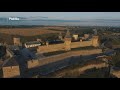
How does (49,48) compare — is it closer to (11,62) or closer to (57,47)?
(57,47)

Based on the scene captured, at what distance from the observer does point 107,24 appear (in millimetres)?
5172

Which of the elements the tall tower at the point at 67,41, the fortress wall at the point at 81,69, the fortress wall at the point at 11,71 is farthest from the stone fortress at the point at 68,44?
the fortress wall at the point at 11,71

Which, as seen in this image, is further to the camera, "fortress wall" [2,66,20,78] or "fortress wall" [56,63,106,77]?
"fortress wall" [56,63,106,77]

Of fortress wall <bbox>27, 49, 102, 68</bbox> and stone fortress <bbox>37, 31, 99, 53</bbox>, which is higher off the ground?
stone fortress <bbox>37, 31, 99, 53</bbox>

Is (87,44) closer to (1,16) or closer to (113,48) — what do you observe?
(113,48)

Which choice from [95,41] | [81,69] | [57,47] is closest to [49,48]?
[57,47]

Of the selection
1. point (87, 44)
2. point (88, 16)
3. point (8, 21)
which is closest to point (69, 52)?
point (87, 44)

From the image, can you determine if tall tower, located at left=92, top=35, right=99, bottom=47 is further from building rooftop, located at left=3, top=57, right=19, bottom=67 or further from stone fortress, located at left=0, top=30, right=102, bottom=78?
building rooftop, located at left=3, top=57, right=19, bottom=67

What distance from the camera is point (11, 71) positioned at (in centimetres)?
503

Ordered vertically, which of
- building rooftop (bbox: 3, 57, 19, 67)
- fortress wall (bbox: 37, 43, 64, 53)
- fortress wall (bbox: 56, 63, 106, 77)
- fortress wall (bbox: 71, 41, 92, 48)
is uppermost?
fortress wall (bbox: 71, 41, 92, 48)

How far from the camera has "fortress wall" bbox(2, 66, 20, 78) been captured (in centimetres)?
503

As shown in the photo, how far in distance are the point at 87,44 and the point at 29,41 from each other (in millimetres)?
931

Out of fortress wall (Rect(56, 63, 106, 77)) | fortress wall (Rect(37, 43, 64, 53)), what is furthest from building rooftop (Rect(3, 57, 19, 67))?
fortress wall (Rect(56, 63, 106, 77))
